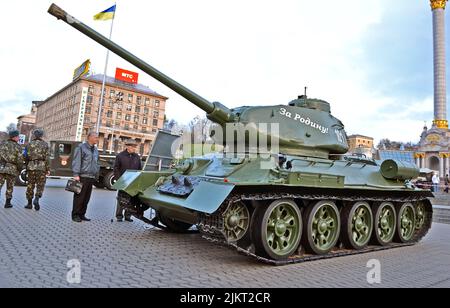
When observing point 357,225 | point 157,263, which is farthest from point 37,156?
point 357,225

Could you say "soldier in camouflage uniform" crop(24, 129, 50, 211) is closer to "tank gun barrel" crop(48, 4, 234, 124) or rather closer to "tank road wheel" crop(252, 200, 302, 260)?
"tank gun barrel" crop(48, 4, 234, 124)

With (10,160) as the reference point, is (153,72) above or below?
above

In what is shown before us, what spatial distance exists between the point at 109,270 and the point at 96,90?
86.6 meters

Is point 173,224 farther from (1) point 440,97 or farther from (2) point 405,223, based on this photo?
(1) point 440,97

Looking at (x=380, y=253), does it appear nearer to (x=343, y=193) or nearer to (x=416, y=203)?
(x=343, y=193)

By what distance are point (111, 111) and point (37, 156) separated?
78.6 m

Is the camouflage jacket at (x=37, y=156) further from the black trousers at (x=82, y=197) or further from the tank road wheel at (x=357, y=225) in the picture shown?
the tank road wheel at (x=357, y=225)

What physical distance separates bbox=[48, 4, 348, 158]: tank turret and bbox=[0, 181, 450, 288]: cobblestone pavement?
223 centimetres

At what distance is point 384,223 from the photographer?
26.7 ft

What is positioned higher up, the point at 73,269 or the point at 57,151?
the point at 57,151

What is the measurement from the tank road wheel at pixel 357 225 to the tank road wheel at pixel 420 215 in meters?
2.27
